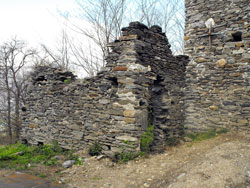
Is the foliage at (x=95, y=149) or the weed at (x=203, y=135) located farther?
the weed at (x=203, y=135)

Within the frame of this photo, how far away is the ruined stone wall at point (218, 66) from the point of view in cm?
531

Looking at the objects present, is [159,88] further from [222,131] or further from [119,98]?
[222,131]

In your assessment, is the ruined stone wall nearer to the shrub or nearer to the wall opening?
the wall opening

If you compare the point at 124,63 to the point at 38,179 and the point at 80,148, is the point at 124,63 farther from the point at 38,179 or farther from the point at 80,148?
the point at 38,179

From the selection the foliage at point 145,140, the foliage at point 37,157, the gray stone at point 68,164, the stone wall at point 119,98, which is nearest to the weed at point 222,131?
the stone wall at point 119,98

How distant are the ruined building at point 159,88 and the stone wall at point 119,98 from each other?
0.02 meters

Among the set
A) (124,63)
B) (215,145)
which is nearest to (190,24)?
(124,63)

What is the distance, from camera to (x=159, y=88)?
5488mm

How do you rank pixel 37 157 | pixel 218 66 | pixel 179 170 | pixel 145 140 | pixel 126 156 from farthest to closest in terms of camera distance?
pixel 218 66
pixel 37 157
pixel 145 140
pixel 126 156
pixel 179 170

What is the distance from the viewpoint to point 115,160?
4488mm

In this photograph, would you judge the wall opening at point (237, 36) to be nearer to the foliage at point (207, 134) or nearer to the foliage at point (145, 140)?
the foliage at point (207, 134)

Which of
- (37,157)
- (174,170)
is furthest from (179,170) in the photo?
(37,157)

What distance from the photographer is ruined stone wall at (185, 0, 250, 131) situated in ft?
17.4

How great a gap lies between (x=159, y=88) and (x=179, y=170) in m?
2.42
